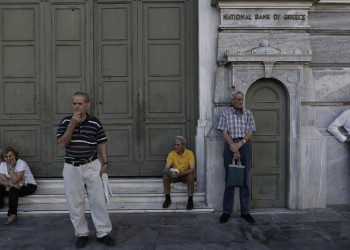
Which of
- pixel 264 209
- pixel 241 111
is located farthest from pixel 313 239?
pixel 241 111

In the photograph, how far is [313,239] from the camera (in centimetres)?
599

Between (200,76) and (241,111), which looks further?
(200,76)

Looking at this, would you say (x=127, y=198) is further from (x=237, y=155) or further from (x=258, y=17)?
(x=258, y=17)

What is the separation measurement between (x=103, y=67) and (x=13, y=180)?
255cm

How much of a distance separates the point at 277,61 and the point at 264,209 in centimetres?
249

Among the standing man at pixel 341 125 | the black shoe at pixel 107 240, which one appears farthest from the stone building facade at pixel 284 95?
the black shoe at pixel 107 240

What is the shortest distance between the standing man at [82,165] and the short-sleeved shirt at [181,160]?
1.97m

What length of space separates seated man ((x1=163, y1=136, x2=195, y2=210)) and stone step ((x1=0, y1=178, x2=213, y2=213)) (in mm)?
238

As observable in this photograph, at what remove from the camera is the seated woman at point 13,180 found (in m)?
6.91

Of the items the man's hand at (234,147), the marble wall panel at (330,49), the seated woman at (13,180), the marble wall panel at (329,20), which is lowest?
the seated woman at (13,180)

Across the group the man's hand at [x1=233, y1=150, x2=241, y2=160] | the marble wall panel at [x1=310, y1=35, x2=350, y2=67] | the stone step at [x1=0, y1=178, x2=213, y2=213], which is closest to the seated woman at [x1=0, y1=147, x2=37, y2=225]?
the stone step at [x1=0, y1=178, x2=213, y2=213]

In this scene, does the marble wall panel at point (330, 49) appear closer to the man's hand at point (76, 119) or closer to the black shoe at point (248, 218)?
the black shoe at point (248, 218)

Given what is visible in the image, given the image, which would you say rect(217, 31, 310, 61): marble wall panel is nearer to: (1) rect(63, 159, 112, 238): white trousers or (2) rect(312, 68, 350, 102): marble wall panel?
(2) rect(312, 68, 350, 102): marble wall panel

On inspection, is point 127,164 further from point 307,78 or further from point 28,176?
point 307,78
